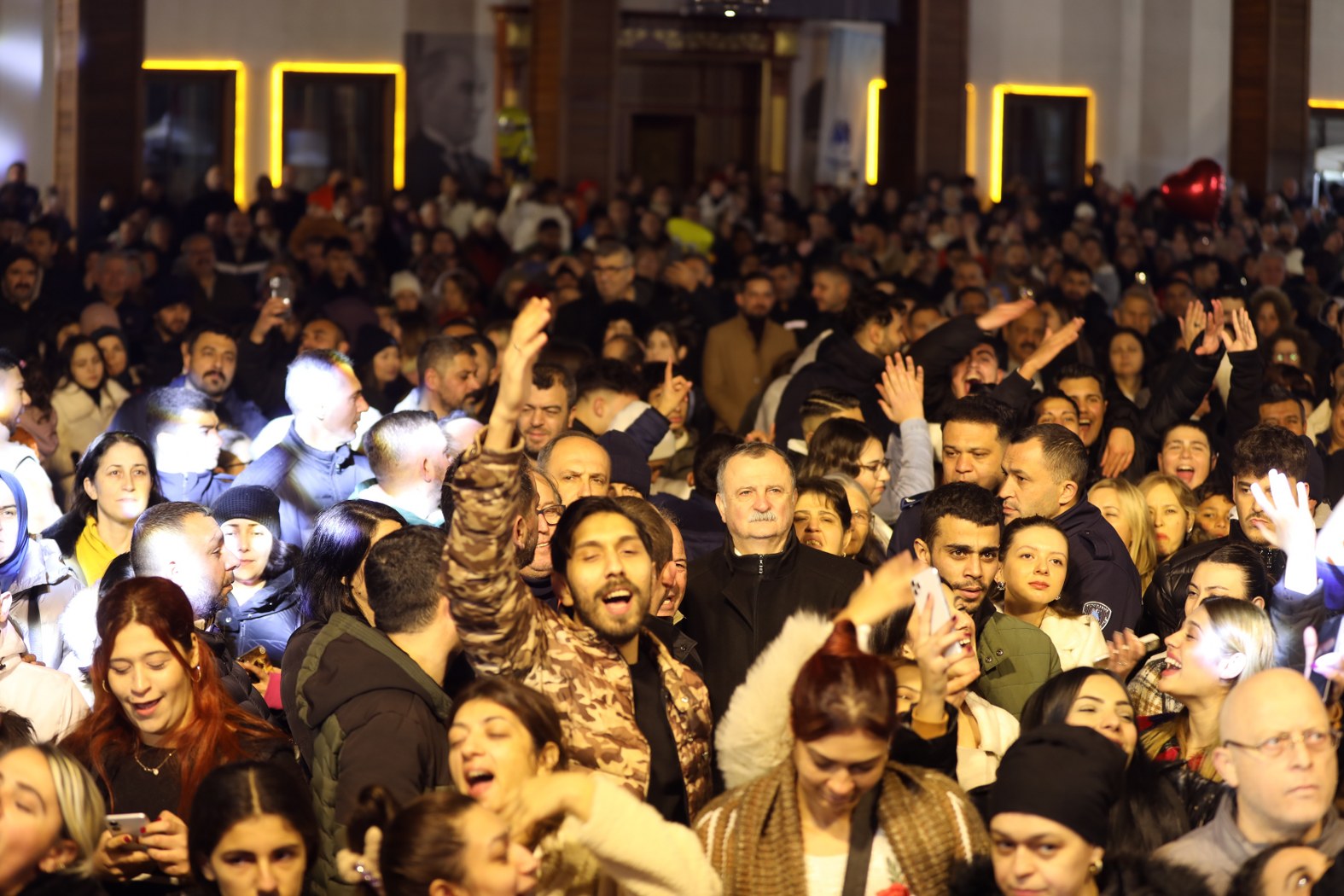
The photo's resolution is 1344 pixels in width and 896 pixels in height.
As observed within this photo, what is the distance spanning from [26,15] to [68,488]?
37.8 ft

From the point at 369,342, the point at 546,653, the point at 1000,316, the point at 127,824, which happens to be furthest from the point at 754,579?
the point at 369,342

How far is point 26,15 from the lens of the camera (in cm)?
1855

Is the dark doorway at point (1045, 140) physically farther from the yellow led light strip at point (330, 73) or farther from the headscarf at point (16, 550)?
the headscarf at point (16, 550)

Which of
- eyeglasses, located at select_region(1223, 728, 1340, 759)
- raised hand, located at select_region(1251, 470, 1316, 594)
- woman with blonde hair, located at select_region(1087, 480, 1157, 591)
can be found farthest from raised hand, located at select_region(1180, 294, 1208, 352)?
eyeglasses, located at select_region(1223, 728, 1340, 759)

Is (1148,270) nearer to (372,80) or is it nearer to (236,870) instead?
(372,80)

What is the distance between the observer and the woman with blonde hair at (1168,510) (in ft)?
21.9

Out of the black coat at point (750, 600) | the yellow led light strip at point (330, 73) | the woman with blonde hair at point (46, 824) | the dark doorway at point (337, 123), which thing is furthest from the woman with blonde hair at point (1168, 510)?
the dark doorway at point (337, 123)

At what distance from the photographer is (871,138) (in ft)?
74.3

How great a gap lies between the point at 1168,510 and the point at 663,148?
17.1m

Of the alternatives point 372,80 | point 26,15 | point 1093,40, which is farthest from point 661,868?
point 1093,40

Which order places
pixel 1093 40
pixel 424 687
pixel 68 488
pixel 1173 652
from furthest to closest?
pixel 1093 40 → pixel 68 488 → pixel 1173 652 → pixel 424 687

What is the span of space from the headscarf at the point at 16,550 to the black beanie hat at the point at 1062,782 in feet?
10.5

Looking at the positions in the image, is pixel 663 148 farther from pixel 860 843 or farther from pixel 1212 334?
pixel 860 843

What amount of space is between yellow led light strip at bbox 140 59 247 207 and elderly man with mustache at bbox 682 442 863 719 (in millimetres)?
17125
